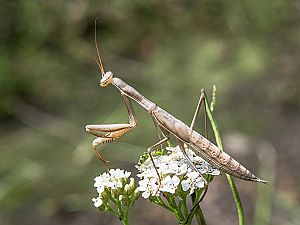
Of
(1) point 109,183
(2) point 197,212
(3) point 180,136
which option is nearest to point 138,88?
(3) point 180,136

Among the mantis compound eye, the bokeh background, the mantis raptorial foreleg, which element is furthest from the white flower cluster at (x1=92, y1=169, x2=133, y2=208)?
the bokeh background

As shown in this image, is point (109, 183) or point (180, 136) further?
point (180, 136)

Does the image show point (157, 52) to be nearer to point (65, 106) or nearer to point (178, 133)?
point (65, 106)

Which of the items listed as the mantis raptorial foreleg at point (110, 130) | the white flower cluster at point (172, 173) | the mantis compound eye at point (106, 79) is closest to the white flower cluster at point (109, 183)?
the white flower cluster at point (172, 173)

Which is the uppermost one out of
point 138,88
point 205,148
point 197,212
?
point 138,88

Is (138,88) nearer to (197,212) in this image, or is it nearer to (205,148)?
(205,148)

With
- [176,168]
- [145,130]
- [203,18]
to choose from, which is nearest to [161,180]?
[176,168]
